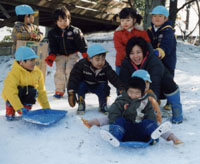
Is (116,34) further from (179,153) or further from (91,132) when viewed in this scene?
(179,153)

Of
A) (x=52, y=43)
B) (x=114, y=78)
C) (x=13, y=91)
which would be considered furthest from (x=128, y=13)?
(x=13, y=91)

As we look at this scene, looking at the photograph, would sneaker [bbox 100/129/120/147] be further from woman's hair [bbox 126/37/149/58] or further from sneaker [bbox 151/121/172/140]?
woman's hair [bbox 126/37/149/58]

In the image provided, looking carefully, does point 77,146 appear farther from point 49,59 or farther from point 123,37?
point 49,59

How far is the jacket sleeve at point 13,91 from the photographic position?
327cm

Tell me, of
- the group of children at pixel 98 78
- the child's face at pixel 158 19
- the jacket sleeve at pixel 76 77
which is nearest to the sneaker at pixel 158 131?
the group of children at pixel 98 78

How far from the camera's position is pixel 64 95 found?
5.06 metres

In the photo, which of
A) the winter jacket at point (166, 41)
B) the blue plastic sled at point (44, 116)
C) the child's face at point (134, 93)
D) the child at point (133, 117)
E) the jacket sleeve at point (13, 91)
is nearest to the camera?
the child at point (133, 117)

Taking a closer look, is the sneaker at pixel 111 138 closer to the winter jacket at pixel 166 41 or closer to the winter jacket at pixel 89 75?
the winter jacket at pixel 89 75

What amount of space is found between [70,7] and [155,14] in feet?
16.0

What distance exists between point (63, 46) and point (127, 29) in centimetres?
118

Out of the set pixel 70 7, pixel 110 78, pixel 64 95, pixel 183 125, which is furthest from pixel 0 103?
pixel 70 7

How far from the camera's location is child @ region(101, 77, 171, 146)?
2.76 metres

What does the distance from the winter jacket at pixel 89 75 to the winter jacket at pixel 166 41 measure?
798 mm

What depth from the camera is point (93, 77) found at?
3.72 m
